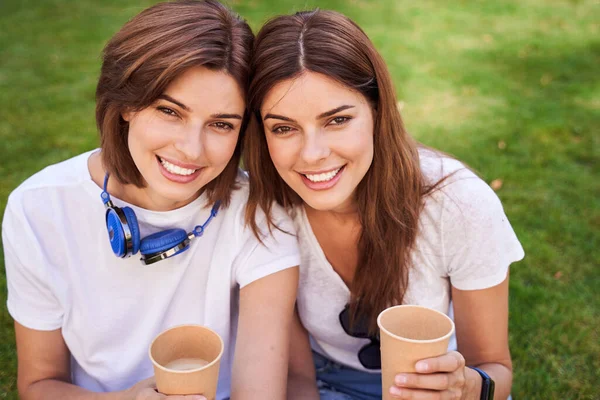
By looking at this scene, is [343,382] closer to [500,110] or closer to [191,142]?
[191,142]

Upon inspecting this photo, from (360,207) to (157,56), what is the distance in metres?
1.12

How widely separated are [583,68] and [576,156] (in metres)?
2.65

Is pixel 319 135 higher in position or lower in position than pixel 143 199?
higher

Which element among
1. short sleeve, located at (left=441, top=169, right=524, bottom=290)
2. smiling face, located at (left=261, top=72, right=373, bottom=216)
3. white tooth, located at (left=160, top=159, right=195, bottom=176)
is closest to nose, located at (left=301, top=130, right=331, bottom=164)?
smiling face, located at (left=261, top=72, right=373, bottom=216)

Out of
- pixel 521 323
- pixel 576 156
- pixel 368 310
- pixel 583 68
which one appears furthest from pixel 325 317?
pixel 583 68

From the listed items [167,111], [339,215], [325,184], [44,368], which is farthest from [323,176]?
[44,368]

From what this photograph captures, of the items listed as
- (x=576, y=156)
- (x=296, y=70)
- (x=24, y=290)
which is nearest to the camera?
(x=296, y=70)

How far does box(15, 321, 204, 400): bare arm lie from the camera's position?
2.67m

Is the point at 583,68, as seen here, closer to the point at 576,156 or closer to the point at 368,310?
the point at 576,156

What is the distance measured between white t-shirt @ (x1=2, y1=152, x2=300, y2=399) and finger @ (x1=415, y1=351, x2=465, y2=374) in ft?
2.98

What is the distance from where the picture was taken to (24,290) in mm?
2705

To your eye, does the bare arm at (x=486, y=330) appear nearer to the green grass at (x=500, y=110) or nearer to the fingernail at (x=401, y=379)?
the fingernail at (x=401, y=379)

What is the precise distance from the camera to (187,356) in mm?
2293

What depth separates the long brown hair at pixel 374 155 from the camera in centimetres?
253
